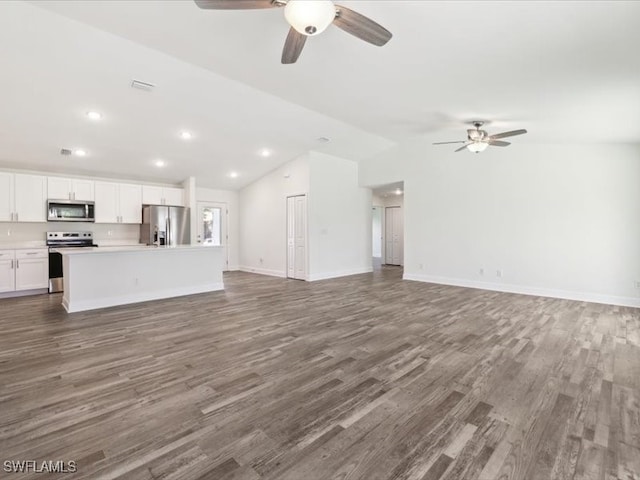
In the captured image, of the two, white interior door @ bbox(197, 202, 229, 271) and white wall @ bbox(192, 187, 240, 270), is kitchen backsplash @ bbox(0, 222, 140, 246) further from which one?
white wall @ bbox(192, 187, 240, 270)

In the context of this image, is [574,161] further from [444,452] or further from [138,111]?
[138,111]

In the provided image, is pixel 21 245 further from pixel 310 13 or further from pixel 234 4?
pixel 310 13

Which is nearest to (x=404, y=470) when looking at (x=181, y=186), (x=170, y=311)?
→ (x=170, y=311)

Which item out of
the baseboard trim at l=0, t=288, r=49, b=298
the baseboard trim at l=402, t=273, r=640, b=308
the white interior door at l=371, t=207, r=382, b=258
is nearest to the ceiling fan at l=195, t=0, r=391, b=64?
the baseboard trim at l=402, t=273, r=640, b=308

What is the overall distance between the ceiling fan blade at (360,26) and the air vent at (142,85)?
10.3ft

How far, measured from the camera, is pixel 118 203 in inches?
278

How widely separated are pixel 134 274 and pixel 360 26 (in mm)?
5064

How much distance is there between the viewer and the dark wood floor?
5.33ft

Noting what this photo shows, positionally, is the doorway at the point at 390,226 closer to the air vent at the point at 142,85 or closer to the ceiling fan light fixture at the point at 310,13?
the air vent at the point at 142,85

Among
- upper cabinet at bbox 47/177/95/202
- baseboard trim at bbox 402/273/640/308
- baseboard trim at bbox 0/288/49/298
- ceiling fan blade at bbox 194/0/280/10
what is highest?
ceiling fan blade at bbox 194/0/280/10

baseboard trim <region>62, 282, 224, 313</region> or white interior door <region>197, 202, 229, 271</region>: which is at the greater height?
white interior door <region>197, 202, 229, 271</region>

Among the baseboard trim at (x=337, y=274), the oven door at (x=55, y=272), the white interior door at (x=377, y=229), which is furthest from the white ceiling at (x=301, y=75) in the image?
the white interior door at (x=377, y=229)

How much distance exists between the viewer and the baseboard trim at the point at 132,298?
468 cm

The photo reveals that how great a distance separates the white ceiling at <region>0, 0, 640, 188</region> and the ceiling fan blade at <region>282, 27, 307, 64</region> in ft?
Answer: 1.91
